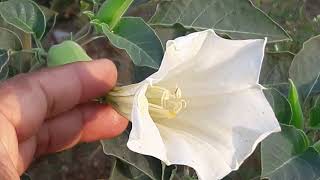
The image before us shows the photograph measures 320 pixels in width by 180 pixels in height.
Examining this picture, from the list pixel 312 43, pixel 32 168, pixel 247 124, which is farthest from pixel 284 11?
pixel 247 124

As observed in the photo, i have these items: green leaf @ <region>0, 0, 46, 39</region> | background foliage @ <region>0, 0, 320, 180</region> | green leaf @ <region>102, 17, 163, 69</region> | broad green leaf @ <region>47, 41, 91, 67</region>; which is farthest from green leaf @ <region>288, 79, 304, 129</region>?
green leaf @ <region>0, 0, 46, 39</region>

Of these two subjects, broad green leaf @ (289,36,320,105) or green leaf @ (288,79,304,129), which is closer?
green leaf @ (288,79,304,129)

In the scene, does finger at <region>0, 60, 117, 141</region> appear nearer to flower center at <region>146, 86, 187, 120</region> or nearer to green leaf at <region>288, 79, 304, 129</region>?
flower center at <region>146, 86, 187, 120</region>

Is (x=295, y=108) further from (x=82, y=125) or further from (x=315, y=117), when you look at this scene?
(x=82, y=125)

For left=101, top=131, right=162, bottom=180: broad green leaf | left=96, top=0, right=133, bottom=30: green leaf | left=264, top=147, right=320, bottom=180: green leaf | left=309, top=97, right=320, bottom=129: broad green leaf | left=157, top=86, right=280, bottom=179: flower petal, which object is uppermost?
left=96, top=0, right=133, bottom=30: green leaf

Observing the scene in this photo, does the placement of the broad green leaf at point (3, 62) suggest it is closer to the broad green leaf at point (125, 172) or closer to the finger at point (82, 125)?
the finger at point (82, 125)

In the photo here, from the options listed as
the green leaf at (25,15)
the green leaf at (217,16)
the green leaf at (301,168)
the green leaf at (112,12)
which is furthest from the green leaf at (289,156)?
the green leaf at (25,15)

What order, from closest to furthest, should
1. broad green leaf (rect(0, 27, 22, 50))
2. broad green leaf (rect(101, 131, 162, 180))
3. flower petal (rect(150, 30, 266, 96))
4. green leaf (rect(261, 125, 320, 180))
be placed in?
flower petal (rect(150, 30, 266, 96)) → green leaf (rect(261, 125, 320, 180)) → broad green leaf (rect(101, 131, 162, 180)) → broad green leaf (rect(0, 27, 22, 50))
